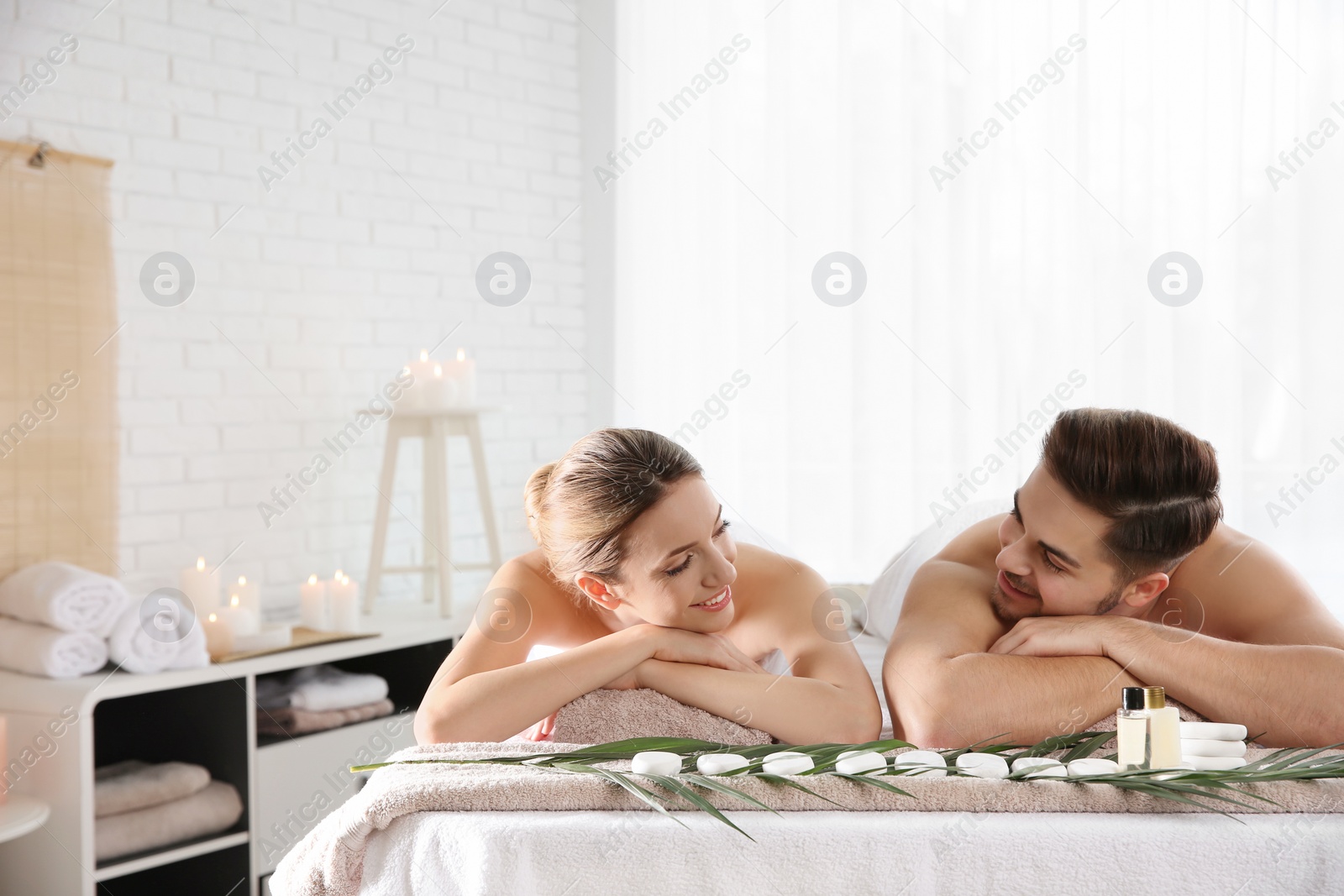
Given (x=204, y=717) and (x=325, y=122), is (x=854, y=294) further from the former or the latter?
(x=204, y=717)

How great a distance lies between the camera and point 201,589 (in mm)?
2355

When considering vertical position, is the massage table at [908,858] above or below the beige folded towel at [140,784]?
above

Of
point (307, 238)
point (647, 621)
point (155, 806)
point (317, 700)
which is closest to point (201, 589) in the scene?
point (317, 700)

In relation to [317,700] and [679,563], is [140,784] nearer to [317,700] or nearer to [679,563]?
[317,700]

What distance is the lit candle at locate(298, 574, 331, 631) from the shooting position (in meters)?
2.49

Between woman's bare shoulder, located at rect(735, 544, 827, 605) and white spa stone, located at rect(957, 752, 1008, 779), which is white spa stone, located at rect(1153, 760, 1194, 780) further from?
woman's bare shoulder, located at rect(735, 544, 827, 605)

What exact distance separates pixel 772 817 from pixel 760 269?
2.30m

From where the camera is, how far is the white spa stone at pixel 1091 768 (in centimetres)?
104

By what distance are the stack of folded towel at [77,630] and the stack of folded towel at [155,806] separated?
0.22 m

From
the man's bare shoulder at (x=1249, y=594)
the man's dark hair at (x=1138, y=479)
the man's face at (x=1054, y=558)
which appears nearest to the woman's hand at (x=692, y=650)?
the man's face at (x=1054, y=558)

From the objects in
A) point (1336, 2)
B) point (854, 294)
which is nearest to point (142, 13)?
point (854, 294)

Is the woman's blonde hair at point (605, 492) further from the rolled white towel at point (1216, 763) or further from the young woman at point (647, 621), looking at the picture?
the rolled white towel at point (1216, 763)

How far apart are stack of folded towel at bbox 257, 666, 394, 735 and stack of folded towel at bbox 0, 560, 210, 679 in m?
0.23

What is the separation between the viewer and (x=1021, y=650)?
1.31m
